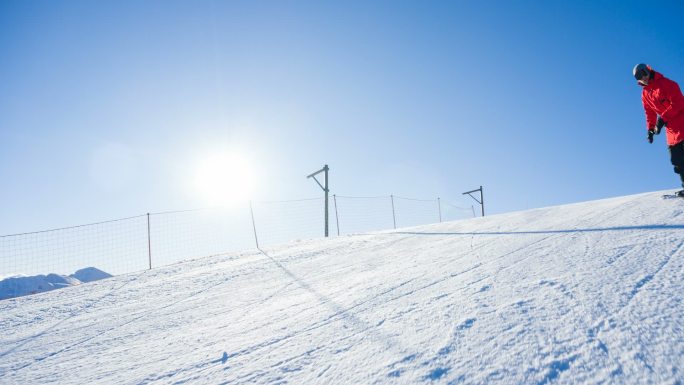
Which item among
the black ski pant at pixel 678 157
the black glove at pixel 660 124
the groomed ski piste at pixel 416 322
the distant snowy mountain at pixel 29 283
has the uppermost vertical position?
the black glove at pixel 660 124

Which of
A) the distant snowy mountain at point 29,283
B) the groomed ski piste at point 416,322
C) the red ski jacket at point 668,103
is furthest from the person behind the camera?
the distant snowy mountain at point 29,283

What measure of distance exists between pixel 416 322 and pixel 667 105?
16.9 feet

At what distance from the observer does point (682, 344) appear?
1.12 m

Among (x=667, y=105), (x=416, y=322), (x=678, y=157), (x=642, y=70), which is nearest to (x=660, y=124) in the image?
(x=667, y=105)

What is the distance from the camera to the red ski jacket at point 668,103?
4.36m

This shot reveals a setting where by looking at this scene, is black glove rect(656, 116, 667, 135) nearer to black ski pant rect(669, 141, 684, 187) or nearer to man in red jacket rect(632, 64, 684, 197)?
man in red jacket rect(632, 64, 684, 197)

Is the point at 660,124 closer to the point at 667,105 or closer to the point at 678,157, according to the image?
the point at 667,105

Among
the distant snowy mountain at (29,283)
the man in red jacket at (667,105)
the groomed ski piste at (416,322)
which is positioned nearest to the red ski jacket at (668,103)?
the man in red jacket at (667,105)

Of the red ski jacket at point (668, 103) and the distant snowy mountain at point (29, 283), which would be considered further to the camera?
the distant snowy mountain at point (29, 283)

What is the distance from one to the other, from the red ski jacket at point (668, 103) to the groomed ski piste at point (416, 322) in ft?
5.57

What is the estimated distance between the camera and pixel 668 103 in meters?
4.44

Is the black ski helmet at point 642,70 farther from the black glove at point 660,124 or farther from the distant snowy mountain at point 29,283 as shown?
the distant snowy mountain at point 29,283

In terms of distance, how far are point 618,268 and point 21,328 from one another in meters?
4.71

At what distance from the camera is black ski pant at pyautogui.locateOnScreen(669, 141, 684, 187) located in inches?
178
